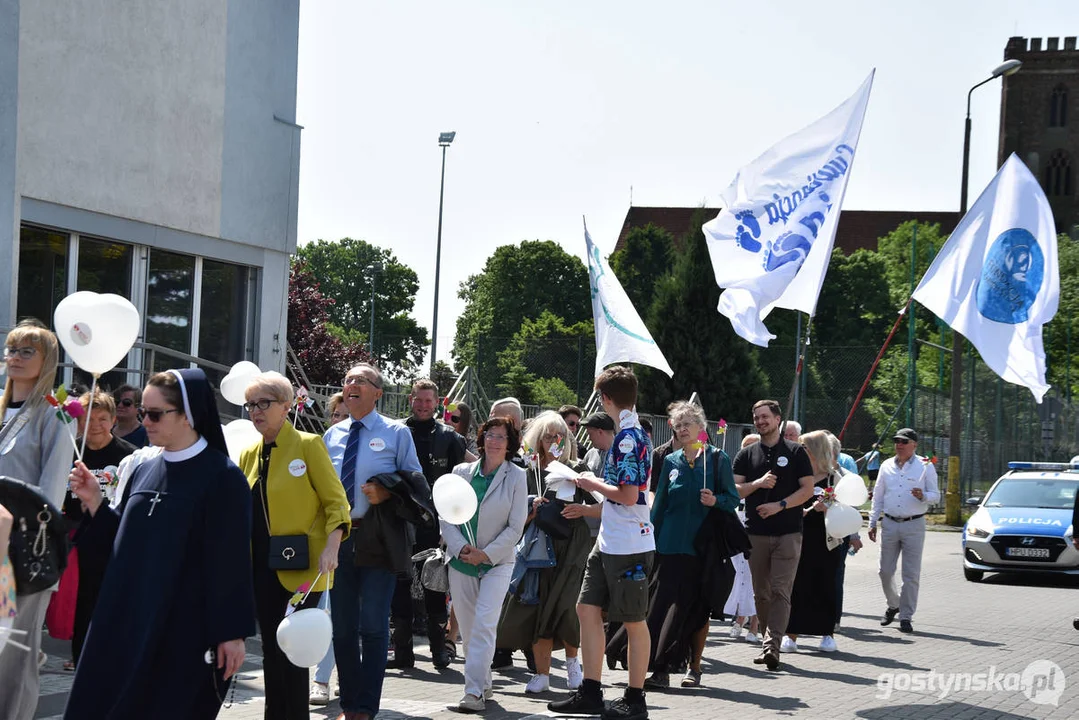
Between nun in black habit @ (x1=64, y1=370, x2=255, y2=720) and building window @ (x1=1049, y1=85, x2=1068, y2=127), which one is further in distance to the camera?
building window @ (x1=1049, y1=85, x2=1068, y2=127)

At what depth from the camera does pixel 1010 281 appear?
46.6ft

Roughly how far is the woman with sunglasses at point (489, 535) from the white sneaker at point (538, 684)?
0.60 metres

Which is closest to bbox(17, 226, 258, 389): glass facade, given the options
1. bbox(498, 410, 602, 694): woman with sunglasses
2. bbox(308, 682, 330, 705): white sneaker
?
bbox(308, 682, 330, 705): white sneaker

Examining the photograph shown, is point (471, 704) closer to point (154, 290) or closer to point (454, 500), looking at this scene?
point (454, 500)

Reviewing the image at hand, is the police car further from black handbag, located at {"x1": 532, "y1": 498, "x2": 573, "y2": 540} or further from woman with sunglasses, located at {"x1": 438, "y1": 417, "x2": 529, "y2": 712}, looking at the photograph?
woman with sunglasses, located at {"x1": 438, "y1": 417, "x2": 529, "y2": 712}

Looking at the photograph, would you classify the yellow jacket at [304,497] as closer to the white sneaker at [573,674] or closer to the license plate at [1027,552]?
the white sneaker at [573,674]

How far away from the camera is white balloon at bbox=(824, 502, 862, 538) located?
11758 mm

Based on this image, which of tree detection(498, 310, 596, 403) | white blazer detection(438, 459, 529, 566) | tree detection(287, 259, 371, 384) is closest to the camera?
white blazer detection(438, 459, 529, 566)

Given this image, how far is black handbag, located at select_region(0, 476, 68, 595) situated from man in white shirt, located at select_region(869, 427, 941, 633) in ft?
33.3

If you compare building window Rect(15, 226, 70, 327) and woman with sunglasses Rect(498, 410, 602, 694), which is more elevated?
building window Rect(15, 226, 70, 327)

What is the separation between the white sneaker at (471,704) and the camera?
834 cm

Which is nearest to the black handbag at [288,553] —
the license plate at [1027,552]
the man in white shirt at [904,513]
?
the man in white shirt at [904,513]

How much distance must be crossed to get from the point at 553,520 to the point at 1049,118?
86.4 metres

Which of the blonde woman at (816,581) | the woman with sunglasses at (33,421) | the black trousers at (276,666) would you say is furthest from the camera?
the blonde woman at (816,581)
